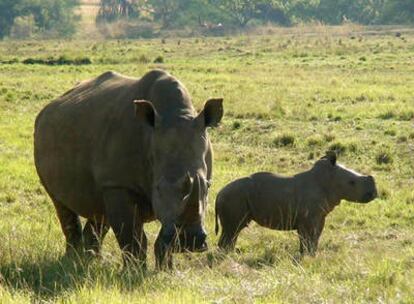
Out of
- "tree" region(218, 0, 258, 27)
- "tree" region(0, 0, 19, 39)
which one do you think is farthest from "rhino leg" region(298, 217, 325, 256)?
"tree" region(218, 0, 258, 27)

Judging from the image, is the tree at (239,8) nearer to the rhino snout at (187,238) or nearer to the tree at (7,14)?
the tree at (7,14)

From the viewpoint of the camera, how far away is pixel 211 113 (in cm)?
683

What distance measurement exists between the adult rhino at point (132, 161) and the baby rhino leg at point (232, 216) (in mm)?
A: 1332

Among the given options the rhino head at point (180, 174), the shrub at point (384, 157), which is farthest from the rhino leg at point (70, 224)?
the shrub at point (384, 157)

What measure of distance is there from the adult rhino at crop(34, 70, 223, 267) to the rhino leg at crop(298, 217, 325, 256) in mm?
1906

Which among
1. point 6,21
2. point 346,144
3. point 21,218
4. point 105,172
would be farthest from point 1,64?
point 6,21

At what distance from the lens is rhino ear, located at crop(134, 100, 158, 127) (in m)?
6.73

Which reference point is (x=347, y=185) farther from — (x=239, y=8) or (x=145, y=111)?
(x=239, y=8)

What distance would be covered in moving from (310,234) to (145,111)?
2.92 metres

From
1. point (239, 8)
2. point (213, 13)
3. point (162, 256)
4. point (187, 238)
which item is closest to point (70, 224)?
point (162, 256)

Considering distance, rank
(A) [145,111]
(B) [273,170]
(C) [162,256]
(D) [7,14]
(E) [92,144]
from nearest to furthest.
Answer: (C) [162,256], (A) [145,111], (E) [92,144], (B) [273,170], (D) [7,14]

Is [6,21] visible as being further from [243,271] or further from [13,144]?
[243,271]

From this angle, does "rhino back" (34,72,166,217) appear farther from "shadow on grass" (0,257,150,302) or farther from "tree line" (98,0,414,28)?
"tree line" (98,0,414,28)

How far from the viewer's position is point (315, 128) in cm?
1738
